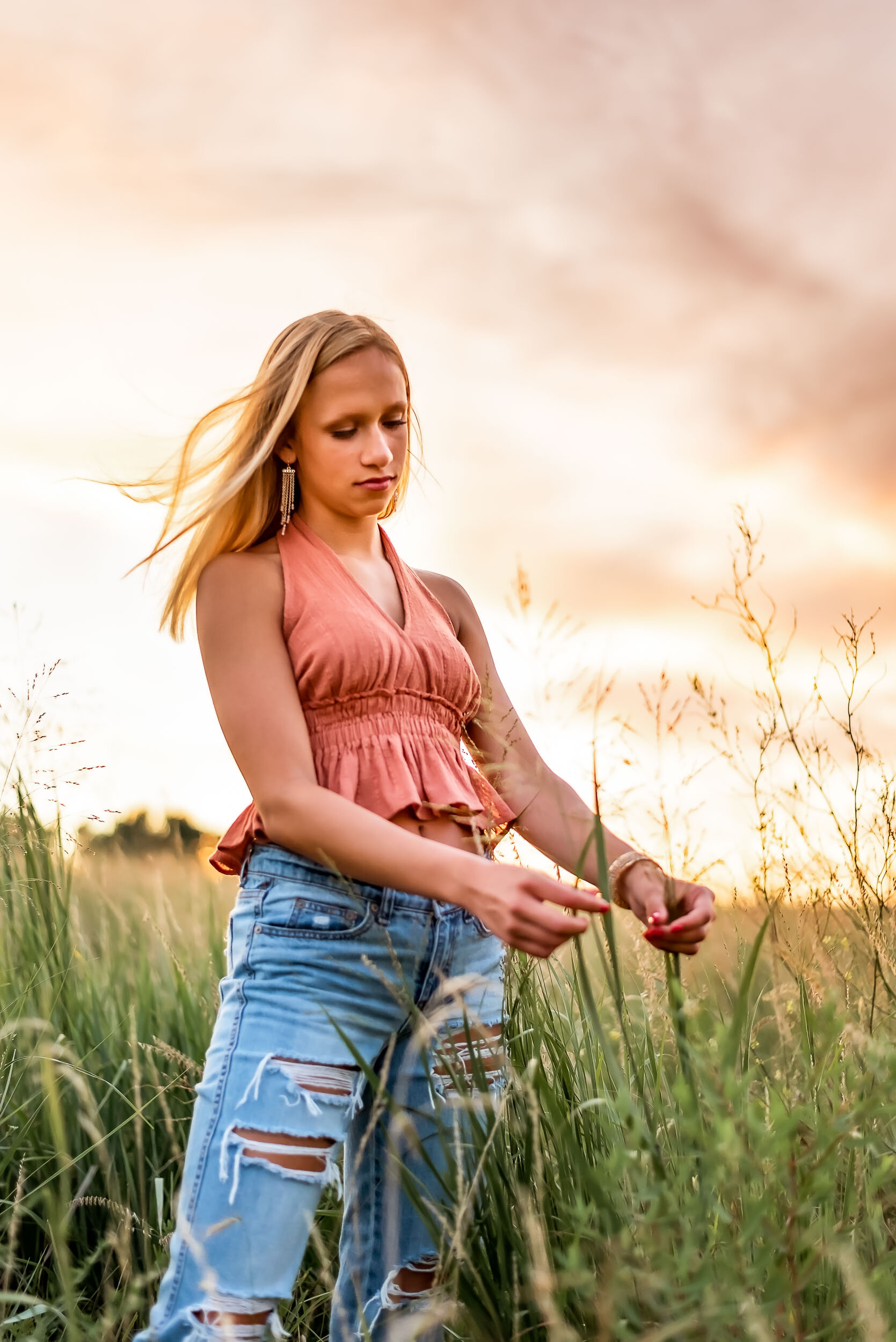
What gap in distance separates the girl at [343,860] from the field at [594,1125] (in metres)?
0.11

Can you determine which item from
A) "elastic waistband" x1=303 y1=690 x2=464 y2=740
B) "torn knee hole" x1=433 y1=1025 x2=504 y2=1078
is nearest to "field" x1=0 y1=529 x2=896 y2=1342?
"torn knee hole" x1=433 y1=1025 x2=504 y2=1078

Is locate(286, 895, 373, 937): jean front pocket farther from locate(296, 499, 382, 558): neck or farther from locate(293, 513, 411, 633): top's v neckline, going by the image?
locate(296, 499, 382, 558): neck

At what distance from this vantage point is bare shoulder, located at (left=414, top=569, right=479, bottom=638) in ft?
8.34

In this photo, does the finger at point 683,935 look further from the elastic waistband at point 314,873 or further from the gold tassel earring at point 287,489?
the gold tassel earring at point 287,489

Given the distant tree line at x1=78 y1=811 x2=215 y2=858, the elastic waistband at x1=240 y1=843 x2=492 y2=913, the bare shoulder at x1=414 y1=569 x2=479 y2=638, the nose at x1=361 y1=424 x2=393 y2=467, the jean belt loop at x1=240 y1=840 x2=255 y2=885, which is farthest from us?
the distant tree line at x1=78 y1=811 x2=215 y2=858

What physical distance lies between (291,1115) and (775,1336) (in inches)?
28.6

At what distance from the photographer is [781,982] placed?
1856 mm

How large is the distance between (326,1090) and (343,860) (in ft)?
1.19

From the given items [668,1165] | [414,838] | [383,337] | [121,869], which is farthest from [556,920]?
[121,869]

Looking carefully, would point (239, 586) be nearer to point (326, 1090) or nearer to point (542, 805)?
point (542, 805)

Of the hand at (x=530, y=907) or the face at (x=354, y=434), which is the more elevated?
the face at (x=354, y=434)

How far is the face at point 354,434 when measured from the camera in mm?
2152

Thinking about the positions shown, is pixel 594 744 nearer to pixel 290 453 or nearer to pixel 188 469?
pixel 290 453

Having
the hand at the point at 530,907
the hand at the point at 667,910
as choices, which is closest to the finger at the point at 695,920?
the hand at the point at 667,910
